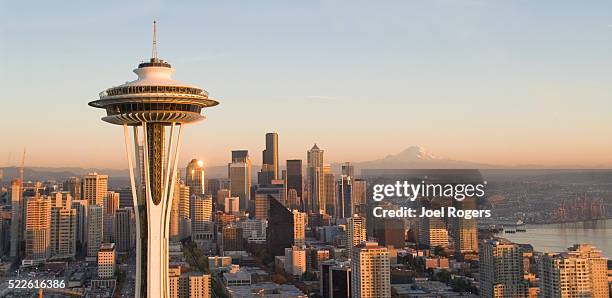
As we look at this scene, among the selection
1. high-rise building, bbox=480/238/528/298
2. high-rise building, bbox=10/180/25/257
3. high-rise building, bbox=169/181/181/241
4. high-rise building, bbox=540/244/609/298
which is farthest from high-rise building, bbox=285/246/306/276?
high-rise building, bbox=540/244/609/298

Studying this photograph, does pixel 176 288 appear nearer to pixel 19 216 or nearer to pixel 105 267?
pixel 105 267

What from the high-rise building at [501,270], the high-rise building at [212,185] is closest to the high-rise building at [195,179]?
the high-rise building at [212,185]

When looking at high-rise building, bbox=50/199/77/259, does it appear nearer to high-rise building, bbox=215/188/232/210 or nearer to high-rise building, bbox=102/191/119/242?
high-rise building, bbox=102/191/119/242

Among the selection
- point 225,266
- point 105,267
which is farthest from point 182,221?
point 105,267

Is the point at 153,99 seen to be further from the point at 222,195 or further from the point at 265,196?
the point at 265,196

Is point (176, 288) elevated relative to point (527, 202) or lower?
lower

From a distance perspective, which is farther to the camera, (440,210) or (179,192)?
(179,192)

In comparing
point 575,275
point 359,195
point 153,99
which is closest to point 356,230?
point 359,195
